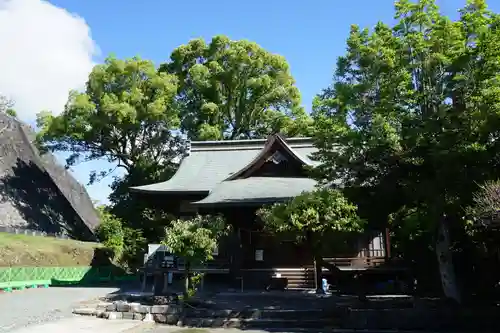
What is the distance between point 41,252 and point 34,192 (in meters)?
9.41

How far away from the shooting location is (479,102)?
35.3ft

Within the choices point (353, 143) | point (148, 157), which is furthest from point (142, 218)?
point (353, 143)

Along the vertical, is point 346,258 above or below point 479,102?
below

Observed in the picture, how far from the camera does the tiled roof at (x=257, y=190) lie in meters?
17.0

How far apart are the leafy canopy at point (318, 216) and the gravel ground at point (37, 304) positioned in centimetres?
724

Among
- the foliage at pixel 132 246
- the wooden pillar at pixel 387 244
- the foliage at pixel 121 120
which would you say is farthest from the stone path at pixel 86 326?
the foliage at pixel 121 120

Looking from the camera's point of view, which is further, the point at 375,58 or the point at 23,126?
the point at 23,126

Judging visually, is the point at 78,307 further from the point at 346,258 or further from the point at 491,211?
the point at 491,211

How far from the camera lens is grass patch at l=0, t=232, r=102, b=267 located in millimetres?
19641

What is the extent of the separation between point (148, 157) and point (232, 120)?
7960 millimetres

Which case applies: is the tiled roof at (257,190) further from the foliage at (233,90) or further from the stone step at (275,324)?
the foliage at (233,90)

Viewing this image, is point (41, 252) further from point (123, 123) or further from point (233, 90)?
point (233, 90)

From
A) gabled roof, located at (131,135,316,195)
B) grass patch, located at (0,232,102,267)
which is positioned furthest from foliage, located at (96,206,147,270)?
gabled roof, located at (131,135,316,195)

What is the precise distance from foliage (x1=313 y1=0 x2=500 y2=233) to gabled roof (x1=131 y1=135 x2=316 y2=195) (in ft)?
23.2
